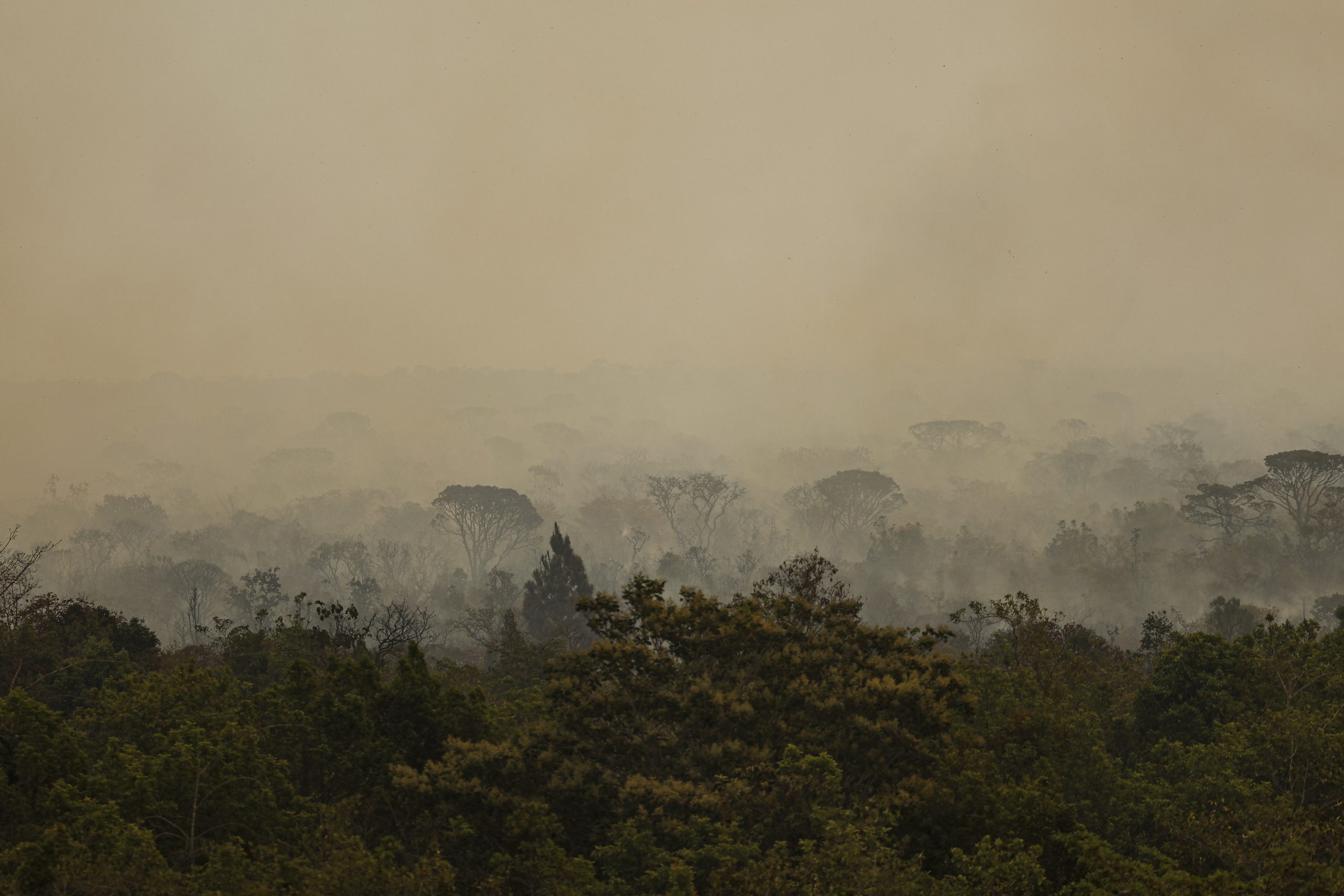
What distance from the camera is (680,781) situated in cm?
2162

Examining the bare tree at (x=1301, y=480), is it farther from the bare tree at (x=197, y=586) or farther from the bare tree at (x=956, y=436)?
the bare tree at (x=197, y=586)

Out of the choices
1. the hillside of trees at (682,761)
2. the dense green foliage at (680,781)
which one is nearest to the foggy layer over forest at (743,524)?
the hillside of trees at (682,761)

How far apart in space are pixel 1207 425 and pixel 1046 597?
366 feet

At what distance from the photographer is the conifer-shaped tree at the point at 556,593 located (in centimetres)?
7838

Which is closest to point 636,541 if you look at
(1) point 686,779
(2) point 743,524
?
(2) point 743,524

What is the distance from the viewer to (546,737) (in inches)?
872

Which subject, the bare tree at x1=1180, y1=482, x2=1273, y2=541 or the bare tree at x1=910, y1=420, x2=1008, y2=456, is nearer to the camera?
the bare tree at x1=1180, y1=482, x2=1273, y2=541

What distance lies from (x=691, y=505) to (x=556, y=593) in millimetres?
59056

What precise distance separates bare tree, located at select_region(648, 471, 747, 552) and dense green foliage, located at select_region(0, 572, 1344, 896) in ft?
325

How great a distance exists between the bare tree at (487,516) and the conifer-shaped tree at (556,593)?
3936cm

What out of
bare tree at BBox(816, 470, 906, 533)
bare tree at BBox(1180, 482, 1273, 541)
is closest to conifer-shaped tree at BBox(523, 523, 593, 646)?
bare tree at BBox(816, 470, 906, 533)

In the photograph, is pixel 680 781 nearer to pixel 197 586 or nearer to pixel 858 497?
pixel 197 586

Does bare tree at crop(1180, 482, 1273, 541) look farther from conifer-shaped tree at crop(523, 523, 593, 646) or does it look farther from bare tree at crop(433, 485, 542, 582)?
bare tree at crop(433, 485, 542, 582)

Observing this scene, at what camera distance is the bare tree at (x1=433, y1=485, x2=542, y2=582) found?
397ft
